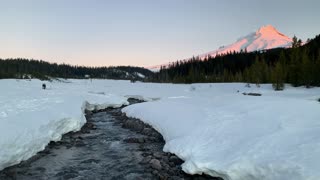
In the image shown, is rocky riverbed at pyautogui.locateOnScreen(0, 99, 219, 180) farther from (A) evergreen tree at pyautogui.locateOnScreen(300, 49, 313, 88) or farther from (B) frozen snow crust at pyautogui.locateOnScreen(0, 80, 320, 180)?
(A) evergreen tree at pyautogui.locateOnScreen(300, 49, 313, 88)

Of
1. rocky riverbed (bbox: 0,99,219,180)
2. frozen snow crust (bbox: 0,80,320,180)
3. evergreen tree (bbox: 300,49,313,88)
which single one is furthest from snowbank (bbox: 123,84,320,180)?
evergreen tree (bbox: 300,49,313,88)

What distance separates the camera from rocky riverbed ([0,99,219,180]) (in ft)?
40.1

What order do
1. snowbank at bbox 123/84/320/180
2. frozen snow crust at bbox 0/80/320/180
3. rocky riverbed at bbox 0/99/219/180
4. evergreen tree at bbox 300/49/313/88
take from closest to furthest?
snowbank at bbox 123/84/320/180 → frozen snow crust at bbox 0/80/320/180 → rocky riverbed at bbox 0/99/219/180 → evergreen tree at bbox 300/49/313/88

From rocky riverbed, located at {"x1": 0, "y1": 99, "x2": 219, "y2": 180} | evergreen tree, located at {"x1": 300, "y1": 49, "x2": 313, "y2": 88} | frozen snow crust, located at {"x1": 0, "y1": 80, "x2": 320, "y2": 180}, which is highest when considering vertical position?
evergreen tree, located at {"x1": 300, "y1": 49, "x2": 313, "y2": 88}

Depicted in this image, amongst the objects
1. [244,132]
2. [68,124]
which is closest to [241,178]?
[244,132]

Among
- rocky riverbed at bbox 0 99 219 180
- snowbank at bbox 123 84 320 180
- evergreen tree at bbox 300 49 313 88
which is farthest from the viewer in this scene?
evergreen tree at bbox 300 49 313 88

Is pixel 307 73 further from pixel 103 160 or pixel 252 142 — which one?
pixel 103 160

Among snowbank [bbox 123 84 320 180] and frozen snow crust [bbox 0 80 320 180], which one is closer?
snowbank [bbox 123 84 320 180]

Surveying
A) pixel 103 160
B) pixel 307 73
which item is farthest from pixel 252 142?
pixel 307 73

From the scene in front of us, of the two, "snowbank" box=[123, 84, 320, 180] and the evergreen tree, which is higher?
the evergreen tree

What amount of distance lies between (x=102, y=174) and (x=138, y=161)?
7.32 ft

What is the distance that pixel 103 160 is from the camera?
14562 mm

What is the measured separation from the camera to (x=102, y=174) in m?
12.5

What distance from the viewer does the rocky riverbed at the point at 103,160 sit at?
1223 cm
